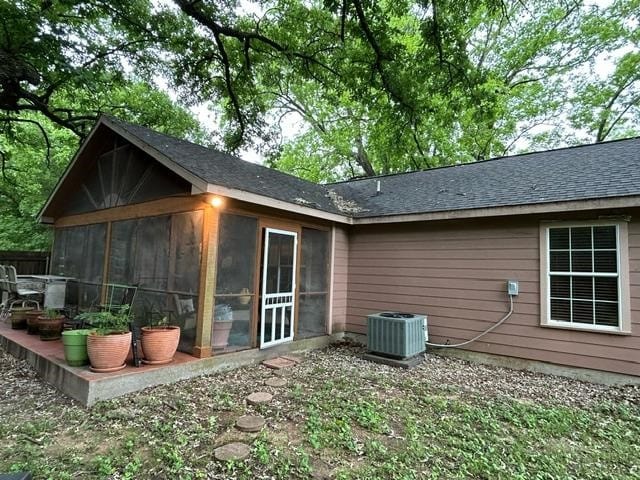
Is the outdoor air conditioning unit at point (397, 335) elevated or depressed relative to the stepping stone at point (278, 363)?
elevated

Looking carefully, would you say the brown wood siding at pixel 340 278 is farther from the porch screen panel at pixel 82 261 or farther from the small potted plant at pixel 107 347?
the porch screen panel at pixel 82 261

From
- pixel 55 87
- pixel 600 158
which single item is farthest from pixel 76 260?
pixel 600 158

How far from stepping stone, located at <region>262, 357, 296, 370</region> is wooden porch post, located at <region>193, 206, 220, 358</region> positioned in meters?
0.90

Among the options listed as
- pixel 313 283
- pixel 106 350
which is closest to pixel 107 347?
pixel 106 350

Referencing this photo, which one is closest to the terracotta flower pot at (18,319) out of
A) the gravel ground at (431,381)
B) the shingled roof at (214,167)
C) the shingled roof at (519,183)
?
the gravel ground at (431,381)

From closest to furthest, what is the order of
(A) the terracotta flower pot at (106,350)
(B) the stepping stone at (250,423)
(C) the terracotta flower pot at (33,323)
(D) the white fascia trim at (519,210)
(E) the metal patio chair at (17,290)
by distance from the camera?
1. (B) the stepping stone at (250,423)
2. (A) the terracotta flower pot at (106,350)
3. (D) the white fascia trim at (519,210)
4. (C) the terracotta flower pot at (33,323)
5. (E) the metal patio chair at (17,290)

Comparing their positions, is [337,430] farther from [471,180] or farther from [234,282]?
[471,180]

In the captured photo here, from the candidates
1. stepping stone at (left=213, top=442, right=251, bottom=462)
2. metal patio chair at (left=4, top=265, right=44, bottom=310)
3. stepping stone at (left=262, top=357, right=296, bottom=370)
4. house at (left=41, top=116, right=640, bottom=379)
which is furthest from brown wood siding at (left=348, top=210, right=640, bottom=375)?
metal patio chair at (left=4, top=265, right=44, bottom=310)

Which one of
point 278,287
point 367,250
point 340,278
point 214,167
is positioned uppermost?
point 214,167

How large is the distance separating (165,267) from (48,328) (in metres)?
2.02

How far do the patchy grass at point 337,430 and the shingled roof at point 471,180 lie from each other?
255 cm

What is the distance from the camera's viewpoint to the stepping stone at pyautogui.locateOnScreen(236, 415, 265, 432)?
9.72 ft

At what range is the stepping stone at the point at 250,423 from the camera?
117 inches

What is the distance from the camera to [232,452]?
259cm
